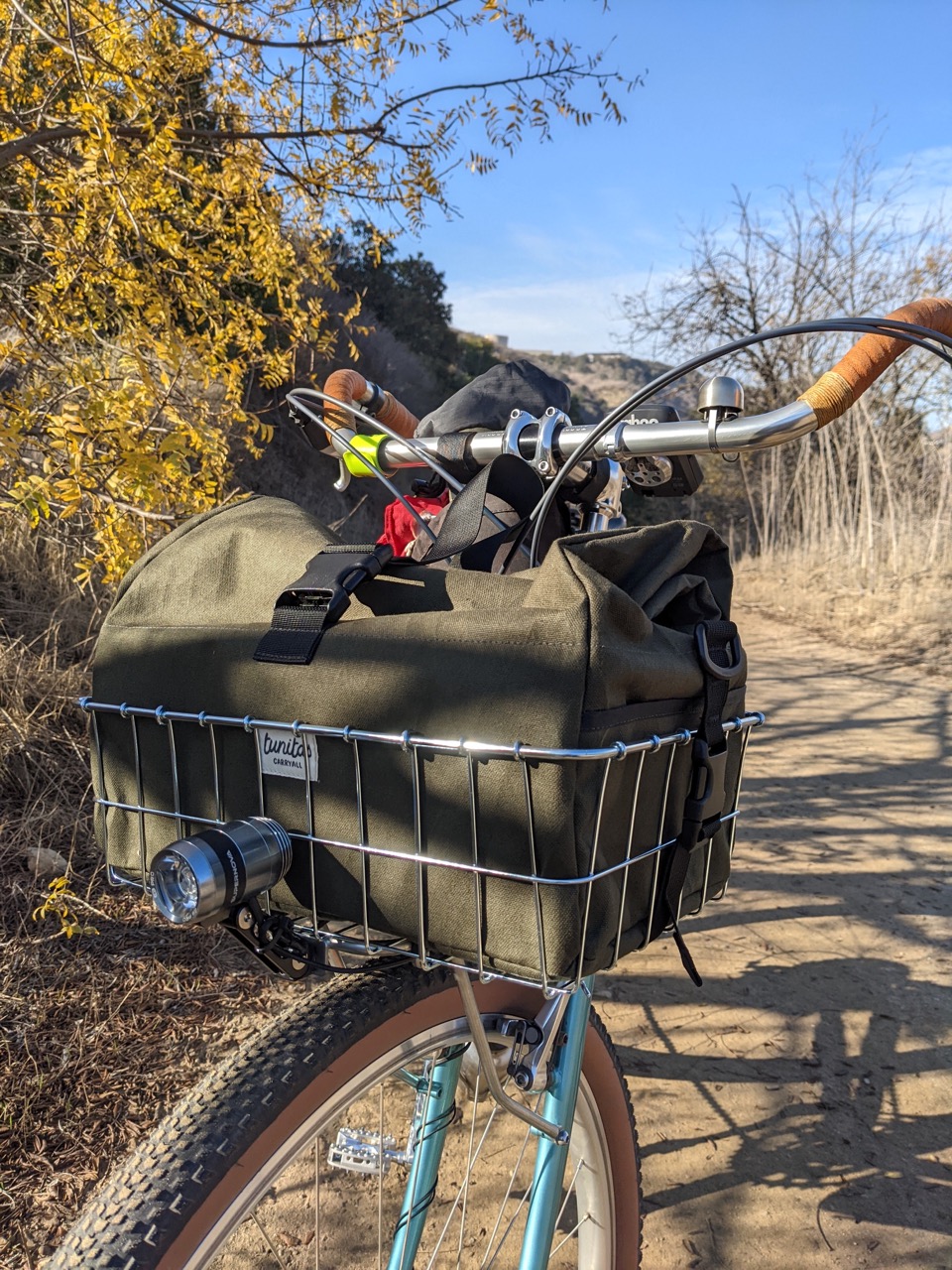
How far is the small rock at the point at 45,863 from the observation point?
274 centimetres

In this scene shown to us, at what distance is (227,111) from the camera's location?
3193 mm

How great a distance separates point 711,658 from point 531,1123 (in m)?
0.65

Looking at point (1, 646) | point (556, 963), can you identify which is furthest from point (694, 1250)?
point (1, 646)

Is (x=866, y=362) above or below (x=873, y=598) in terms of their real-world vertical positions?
above

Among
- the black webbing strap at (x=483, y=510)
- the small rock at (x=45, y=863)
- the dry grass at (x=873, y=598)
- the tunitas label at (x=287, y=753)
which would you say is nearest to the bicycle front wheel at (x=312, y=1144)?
the tunitas label at (x=287, y=753)

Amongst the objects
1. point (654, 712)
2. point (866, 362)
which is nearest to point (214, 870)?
point (654, 712)

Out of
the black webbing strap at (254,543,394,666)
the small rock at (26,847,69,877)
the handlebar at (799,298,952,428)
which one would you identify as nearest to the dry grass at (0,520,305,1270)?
the small rock at (26,847,69,877)

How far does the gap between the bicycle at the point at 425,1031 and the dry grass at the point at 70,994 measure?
18.7 inches

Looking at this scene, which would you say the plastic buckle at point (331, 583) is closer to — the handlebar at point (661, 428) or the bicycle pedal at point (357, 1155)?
the handlebar at point (661, 428)

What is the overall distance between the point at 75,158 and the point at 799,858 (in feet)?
11.4

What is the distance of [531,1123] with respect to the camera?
115cm

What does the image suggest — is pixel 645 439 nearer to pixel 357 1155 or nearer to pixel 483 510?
pixel 483 510

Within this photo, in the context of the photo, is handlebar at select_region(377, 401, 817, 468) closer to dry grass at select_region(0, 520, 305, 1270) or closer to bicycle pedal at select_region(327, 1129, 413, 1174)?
bicycle pedal at select_region(327, 1129, 413, 1174)

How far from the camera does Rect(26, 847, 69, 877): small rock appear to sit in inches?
108
